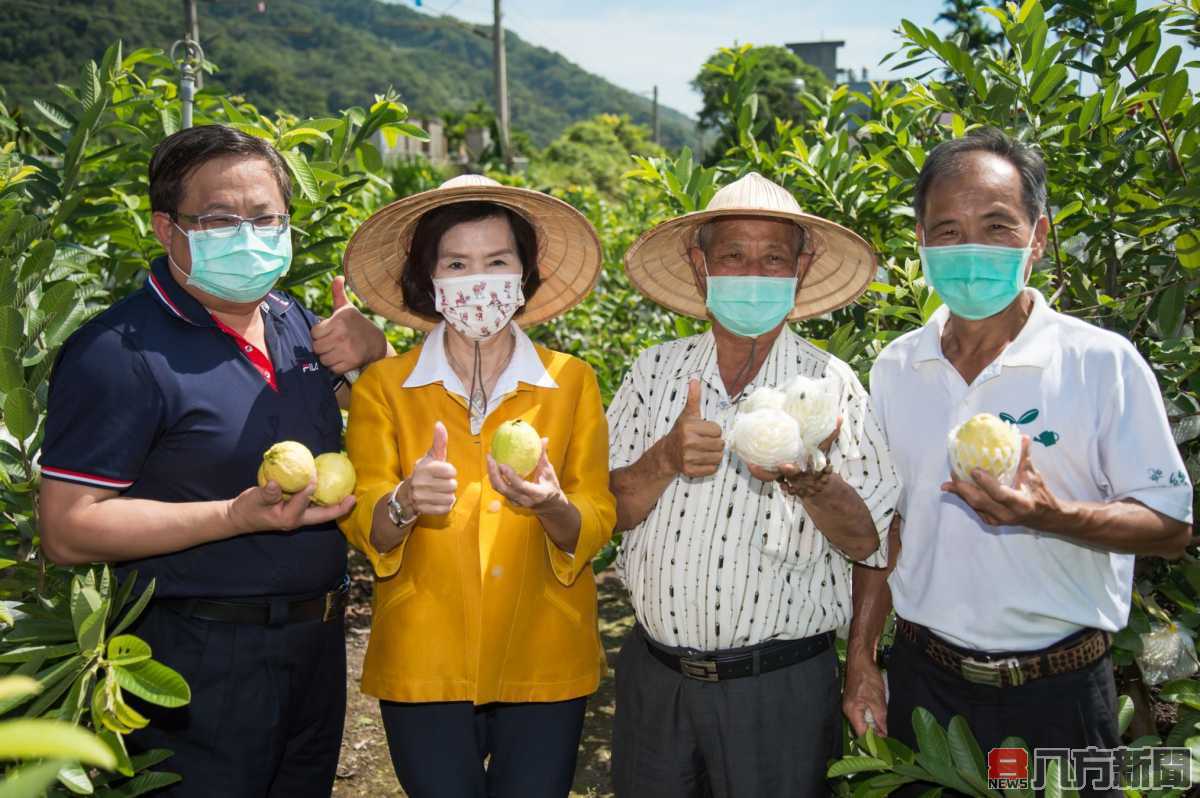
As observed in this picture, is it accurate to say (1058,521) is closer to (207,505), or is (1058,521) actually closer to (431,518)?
(431,518)

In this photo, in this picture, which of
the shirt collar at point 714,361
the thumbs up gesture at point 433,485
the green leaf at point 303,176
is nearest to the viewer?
the thumbs up gesture at point 433,485

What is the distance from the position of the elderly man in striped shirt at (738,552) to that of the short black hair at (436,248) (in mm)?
323

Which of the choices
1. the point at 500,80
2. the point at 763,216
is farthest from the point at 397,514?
the point at 500,80

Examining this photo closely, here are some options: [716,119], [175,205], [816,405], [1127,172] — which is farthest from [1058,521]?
[716,119]

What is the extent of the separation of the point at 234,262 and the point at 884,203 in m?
1.89

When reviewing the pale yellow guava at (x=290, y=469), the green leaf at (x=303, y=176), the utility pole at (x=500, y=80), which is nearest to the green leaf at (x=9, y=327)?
the pale yellow guava at (x=290, y=469)

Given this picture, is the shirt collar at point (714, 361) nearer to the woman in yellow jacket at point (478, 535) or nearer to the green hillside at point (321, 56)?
the woman in yellow jacket at point (478, 535)

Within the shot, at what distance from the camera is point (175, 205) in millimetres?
Result: 2086

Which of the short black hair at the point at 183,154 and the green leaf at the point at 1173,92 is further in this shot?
the green leaf at the point at 1173,92

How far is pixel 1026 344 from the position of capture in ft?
6.59

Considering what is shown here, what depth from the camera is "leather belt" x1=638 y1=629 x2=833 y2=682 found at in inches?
82.7

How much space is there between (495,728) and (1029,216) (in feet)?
5.13

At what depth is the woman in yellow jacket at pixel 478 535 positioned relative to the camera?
1982 millimetres

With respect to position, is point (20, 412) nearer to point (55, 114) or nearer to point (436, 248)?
point (436, 248)
